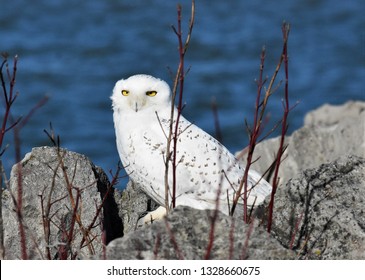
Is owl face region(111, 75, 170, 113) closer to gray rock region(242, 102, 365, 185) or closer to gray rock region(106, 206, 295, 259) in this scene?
gray rock region(242, 102, 365, 185)

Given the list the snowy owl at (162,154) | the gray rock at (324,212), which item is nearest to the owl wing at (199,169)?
the snowy owl at (162,154)

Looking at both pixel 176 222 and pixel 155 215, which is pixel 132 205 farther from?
pixel 176 222

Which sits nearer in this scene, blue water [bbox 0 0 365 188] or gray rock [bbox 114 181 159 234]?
gray rock [bbox 114 181 159 234]

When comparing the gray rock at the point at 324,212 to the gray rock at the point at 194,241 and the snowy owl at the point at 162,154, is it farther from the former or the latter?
the snowy owl at the point at 162,154

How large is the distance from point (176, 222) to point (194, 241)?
0.13 m

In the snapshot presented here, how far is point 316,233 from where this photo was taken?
5516 mm

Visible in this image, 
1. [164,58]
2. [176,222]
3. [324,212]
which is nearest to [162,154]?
[324,212]

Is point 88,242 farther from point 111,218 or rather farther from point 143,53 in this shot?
point 143,53

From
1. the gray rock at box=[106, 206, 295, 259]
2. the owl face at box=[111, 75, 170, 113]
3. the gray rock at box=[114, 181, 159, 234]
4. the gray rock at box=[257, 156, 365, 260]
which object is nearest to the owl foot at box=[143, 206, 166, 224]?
the gray rock at box=[114, 181, 159, 234]

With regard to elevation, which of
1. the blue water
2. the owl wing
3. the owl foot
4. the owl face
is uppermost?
the blue water

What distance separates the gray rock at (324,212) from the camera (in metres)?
5.43

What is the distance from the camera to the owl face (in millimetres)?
7262

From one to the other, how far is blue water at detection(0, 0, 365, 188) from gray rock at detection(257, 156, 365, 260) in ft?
42.4

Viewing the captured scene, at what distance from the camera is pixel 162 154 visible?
23.0ft
